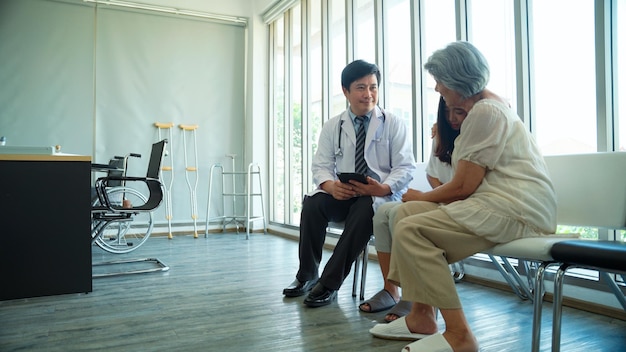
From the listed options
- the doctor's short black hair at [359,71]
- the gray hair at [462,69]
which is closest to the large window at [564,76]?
the doctor's short black hair at [359,71]

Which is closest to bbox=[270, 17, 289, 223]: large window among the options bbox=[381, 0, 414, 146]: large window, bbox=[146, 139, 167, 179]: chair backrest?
bbox=[381, 0, 414, 146]: large window

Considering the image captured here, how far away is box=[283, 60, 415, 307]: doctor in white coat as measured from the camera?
205 centimetres

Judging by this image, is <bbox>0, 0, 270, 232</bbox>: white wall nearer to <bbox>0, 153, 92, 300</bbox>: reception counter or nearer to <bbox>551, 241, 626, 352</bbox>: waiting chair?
<bbox>0, 153, 92, 300</bbox>: reception counter

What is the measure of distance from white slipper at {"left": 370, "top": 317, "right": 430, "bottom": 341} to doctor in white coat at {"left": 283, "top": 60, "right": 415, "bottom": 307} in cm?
45

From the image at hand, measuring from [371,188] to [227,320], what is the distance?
0.86 meters

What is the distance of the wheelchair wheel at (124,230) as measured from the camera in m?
3.93

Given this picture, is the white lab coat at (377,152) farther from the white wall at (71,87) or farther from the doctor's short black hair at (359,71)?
the white wall at (71,87)

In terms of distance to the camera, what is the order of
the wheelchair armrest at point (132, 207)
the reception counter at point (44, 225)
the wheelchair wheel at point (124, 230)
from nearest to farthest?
1. the reception counter at point (44, 225)
2. the wheelchair armrest at point (132, 207)
3. the wheelchair wheel at point (124, 230)

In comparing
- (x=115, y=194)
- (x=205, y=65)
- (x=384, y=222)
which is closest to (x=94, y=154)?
(x=115, y=194)

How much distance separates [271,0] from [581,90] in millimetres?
3906

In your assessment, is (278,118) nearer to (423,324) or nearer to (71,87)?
(71,87)

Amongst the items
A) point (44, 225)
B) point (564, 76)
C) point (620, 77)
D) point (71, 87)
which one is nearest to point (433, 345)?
point (620, 77)

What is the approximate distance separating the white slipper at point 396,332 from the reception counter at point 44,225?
5.16ft

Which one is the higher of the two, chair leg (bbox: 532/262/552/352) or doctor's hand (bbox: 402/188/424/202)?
doctor's hand (bbox: 402/188/424/202)
